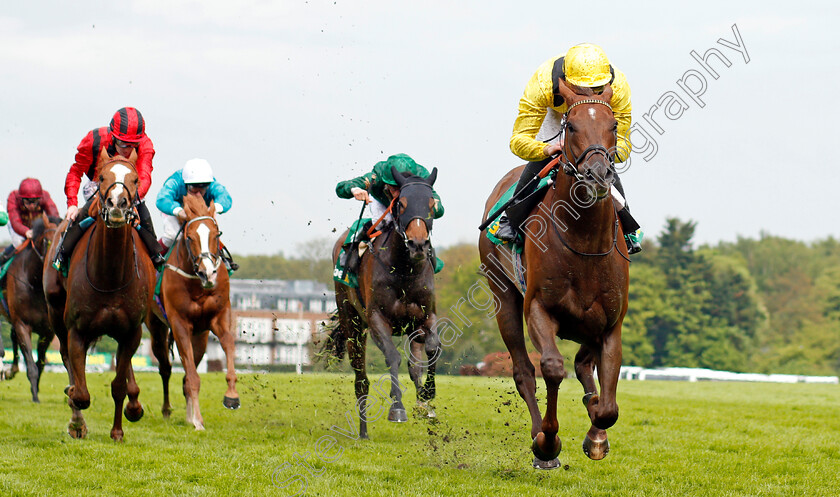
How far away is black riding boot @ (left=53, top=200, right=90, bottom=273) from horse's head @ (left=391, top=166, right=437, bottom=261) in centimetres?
309

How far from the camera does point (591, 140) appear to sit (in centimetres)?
595

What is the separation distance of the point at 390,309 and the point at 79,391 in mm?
3118

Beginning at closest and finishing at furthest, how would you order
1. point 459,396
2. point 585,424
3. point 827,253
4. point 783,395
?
point 585,424
point 459,396
point 783,395
point 827,253

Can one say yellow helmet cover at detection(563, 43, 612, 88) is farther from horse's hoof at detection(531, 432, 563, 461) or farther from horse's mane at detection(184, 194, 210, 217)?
horse's mane at detection(184, 194, 210, 217)

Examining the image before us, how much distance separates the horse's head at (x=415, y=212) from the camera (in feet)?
28.9

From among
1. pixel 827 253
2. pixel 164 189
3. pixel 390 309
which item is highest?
pixel 827 253

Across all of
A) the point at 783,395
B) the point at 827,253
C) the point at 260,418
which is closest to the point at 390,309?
the point at 260,418

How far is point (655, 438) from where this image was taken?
10.1m

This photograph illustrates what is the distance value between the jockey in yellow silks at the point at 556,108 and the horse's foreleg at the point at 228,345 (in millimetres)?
4727

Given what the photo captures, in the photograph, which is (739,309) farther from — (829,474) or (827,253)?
(829,474)

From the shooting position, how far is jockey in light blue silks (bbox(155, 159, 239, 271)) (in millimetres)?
11211

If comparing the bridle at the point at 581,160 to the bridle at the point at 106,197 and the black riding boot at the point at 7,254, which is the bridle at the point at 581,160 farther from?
the black riding boot at the point at 7,254

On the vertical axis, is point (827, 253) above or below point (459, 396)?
above

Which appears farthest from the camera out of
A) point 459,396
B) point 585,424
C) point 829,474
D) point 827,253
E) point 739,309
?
point 827,253
